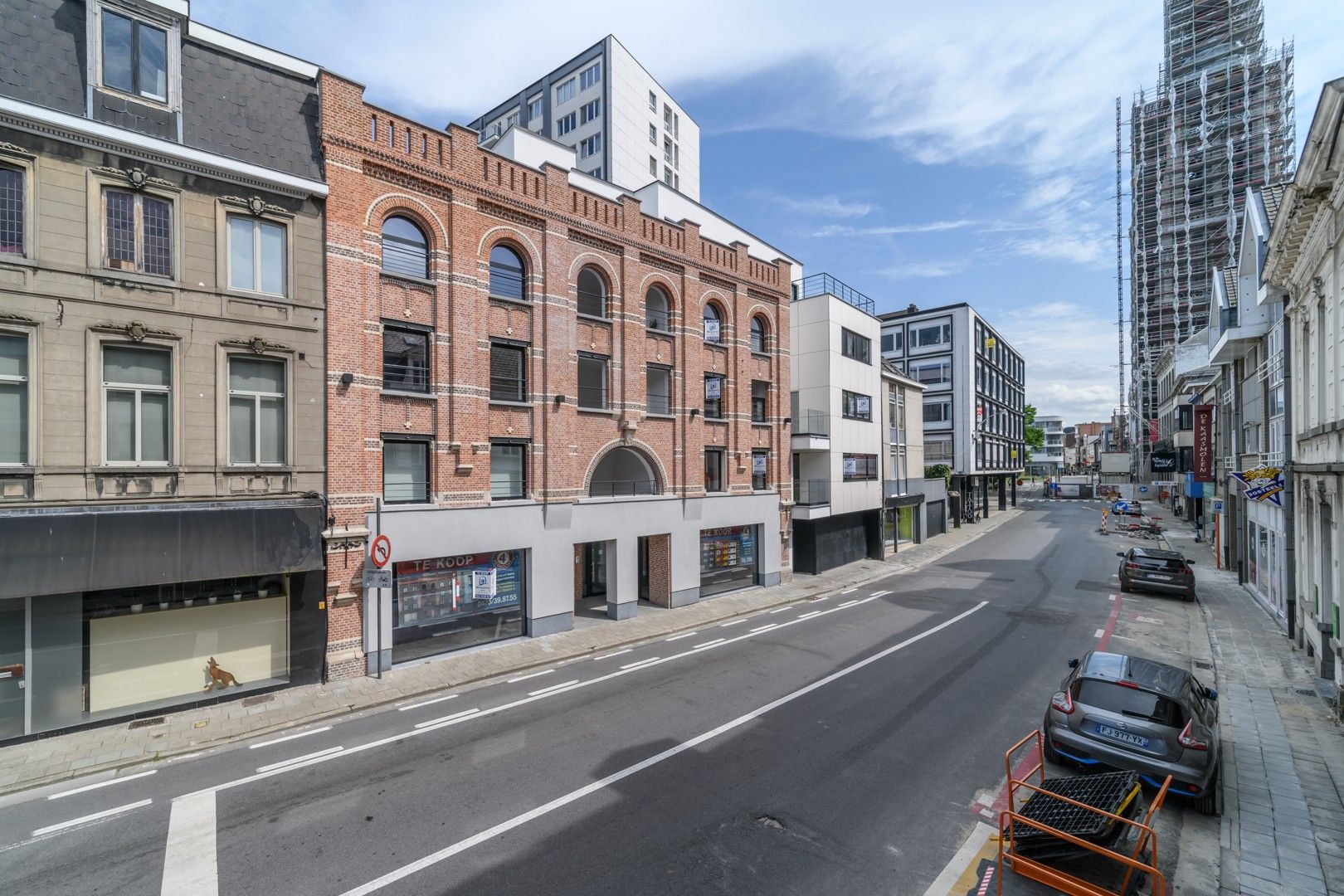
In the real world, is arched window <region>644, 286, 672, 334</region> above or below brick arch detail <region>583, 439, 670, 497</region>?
above

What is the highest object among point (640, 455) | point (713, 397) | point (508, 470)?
point (713, 397)

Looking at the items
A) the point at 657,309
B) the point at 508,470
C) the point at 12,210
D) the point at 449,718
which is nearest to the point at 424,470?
the point at 508,470

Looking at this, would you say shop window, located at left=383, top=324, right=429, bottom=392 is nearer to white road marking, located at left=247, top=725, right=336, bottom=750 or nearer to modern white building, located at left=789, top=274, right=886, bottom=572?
white road marking, located at left=247, top=725, right=336, bottom=750

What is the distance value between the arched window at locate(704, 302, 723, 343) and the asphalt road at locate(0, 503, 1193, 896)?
12.6 metres

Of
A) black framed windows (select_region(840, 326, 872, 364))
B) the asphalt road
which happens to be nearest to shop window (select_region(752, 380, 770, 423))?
black framed windows (select_region(840, 326, 872, 364))

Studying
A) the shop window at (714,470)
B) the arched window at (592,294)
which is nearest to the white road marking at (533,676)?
the shop window at (714,470)

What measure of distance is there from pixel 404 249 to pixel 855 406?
2102 centimetres

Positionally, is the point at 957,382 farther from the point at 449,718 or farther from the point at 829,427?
the point at 449,718

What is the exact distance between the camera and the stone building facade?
10.4 metres

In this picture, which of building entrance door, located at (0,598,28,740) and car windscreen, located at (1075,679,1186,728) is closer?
car windscreen, located at (1075,679,1186,728)

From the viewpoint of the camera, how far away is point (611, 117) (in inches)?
1473

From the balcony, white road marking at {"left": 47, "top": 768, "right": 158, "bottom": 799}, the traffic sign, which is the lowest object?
white road marking at {"left": 47, "top": 768, "right": 158, "bottom": 799}

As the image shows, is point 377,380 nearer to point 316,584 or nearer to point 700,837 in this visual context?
point 316,584

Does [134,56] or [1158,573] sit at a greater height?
[134,56]
